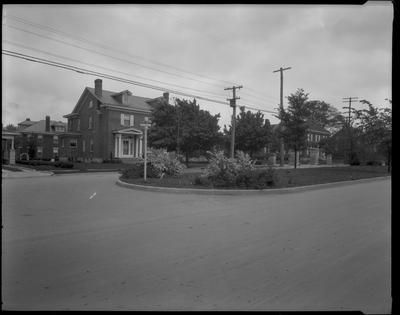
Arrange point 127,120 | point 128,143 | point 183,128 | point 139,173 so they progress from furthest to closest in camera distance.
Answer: point 127,120 < point 128,143 < point 183,128 < point 139,173

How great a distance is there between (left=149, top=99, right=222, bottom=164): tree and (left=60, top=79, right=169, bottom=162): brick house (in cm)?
652

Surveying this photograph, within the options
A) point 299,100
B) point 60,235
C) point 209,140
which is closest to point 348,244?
point 60,235

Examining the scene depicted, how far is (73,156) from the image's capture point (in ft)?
150

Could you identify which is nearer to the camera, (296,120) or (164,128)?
(296,120)

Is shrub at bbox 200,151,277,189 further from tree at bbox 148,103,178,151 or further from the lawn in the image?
tree at bbox 148,103,178,151

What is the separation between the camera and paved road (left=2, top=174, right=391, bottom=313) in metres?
3.83

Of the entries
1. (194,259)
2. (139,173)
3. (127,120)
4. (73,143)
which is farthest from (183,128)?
(194,259)

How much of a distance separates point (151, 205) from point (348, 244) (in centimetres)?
625

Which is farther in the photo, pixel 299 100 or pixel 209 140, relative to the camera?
pixel 209 140

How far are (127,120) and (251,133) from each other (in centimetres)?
1634

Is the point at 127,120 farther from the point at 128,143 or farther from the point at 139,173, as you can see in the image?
the point at 139,173

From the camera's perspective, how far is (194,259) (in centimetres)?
522

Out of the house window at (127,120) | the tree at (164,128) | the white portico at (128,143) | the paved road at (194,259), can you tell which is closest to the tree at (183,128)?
the tree at (164,128)
